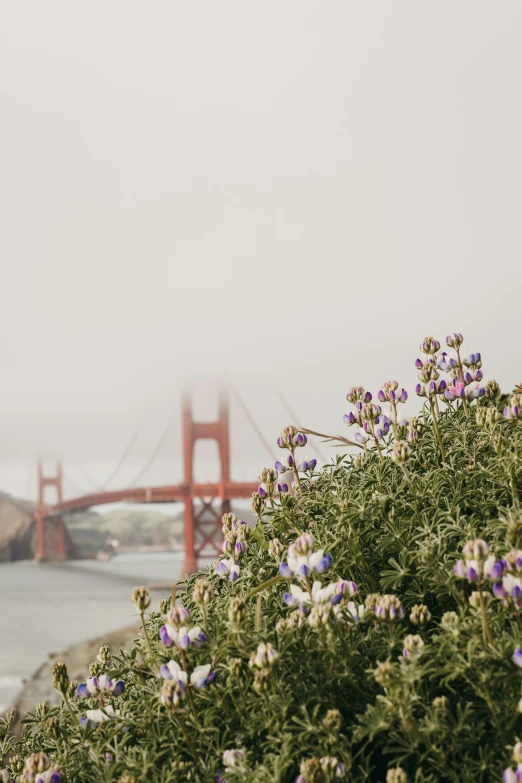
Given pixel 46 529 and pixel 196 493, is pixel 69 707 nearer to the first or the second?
pixel 196 493

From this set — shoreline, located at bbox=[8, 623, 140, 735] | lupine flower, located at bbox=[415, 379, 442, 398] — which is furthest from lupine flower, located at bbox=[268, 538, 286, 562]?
shoreline, located at bbox=[8, 623, 140, 735]

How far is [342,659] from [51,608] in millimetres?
63901

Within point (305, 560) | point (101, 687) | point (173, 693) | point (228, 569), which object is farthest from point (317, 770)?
point (228, 569)

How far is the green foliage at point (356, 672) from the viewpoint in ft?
6.08

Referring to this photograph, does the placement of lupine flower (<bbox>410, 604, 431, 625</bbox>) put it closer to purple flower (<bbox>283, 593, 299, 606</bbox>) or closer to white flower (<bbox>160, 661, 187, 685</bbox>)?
purple flower (<bbox>283, 593, 299, 606</bbox>)

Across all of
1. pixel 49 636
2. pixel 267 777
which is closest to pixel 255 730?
pixel 267 777

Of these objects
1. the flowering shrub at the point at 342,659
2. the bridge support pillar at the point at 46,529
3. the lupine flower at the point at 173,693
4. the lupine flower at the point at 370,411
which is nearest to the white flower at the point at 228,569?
the flowering shrub at the point at 342,659

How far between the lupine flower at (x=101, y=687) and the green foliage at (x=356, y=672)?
0.12 ft

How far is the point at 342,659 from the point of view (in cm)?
200

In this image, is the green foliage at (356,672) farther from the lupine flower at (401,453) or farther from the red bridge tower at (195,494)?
the red bridge tower at (195,494)

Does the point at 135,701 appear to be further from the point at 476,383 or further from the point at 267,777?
the point at 476,383

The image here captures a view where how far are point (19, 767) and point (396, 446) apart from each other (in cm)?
152

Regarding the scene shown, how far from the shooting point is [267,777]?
184 cm

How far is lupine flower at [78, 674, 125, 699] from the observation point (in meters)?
2.32
